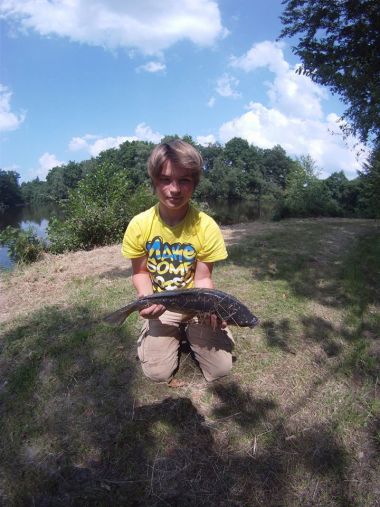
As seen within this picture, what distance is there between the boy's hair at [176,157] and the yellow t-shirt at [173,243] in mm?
434

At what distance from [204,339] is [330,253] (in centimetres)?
628

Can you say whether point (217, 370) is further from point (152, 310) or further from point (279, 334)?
point (279, 334)

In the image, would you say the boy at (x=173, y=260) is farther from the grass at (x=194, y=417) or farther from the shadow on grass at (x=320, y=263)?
the shadow on grass at (x=320, y=263)

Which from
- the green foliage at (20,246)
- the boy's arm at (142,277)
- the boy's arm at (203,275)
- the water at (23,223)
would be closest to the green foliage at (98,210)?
the water at (23,223)

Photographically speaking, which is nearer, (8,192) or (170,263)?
(170,263)

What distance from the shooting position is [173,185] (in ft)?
9.61

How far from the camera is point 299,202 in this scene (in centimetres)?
2075

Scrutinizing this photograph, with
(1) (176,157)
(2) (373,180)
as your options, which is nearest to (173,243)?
(1) (176,157)

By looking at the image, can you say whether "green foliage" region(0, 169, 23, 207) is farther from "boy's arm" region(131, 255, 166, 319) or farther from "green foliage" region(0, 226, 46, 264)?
"boy's arm" region(131, 255, 166, 319)

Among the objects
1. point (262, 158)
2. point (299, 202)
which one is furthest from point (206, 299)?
point (262, 158)

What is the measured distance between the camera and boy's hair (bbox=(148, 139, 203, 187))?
2842mm

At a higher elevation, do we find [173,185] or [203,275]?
[173,185]

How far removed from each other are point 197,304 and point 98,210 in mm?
9670

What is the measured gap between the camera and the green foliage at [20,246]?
9656 mm
